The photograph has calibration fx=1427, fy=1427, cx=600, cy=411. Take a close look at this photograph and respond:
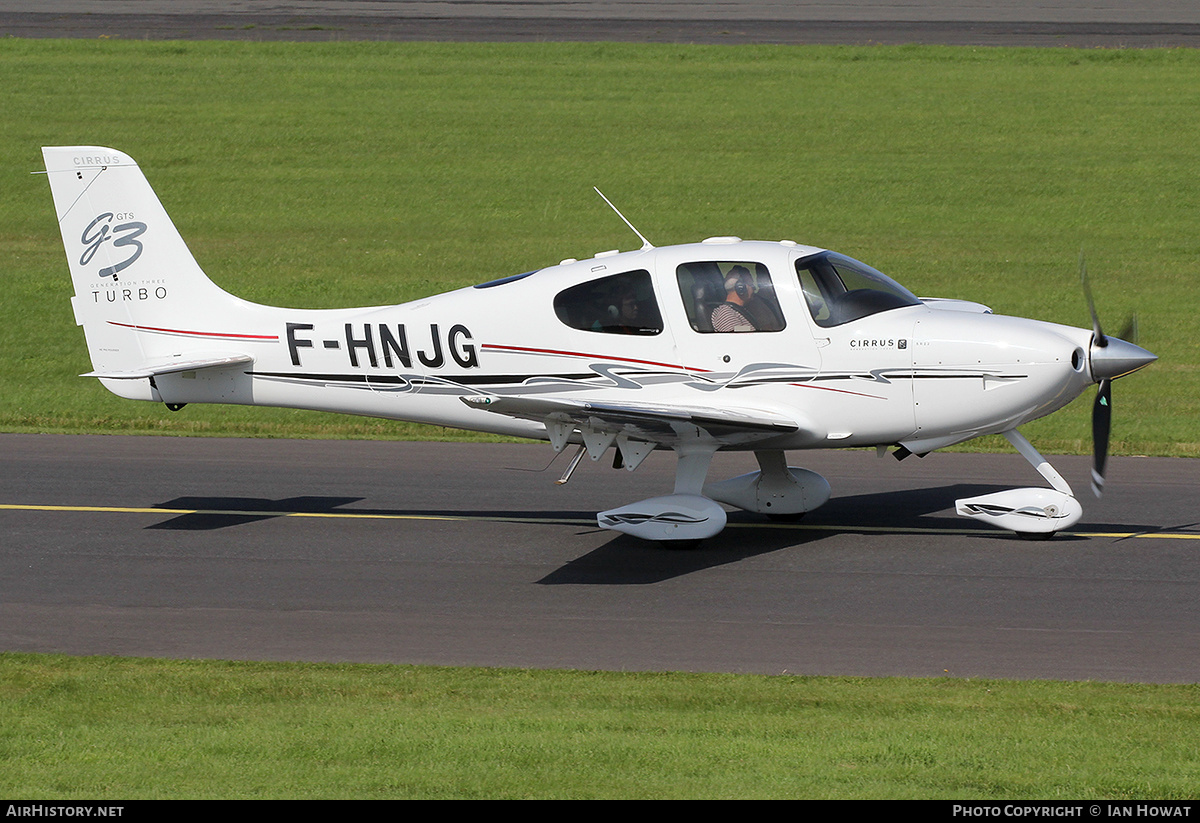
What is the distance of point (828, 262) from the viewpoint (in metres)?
11.4

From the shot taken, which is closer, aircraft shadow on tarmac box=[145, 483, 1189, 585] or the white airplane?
the white airplane

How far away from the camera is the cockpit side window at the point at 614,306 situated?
11492mm

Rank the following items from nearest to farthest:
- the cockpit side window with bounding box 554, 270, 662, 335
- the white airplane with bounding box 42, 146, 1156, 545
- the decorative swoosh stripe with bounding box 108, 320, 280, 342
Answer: the white airplane with bounding box 42, 146, 1156, 545
the cockpit side window with bounding box 554, 270, 662, 335
the decorative swoosh stripe with bounding box 108, 320, 280, 342

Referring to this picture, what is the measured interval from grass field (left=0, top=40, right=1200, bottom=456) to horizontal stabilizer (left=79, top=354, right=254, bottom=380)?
4.12 metres

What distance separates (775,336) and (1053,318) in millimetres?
10574

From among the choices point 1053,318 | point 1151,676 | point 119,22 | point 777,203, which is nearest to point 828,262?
point 1151,676

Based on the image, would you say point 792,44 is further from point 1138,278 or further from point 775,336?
point 775,336

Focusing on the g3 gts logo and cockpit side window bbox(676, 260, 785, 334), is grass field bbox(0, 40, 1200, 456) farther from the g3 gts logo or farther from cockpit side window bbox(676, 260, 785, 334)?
cockpit side window bbox(676, 260, 785, 334)

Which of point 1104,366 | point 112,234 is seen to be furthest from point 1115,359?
point 112,234

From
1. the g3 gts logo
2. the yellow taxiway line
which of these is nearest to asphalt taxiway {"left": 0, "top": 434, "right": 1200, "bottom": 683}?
the yellow taxiway line

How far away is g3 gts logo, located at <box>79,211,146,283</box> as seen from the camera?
500 inches

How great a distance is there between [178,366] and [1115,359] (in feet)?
25.0

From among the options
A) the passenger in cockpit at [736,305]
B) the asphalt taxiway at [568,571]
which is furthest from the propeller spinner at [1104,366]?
the passenger in cockpit at [736,305]

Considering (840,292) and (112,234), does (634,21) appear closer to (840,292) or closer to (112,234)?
(112,234)
